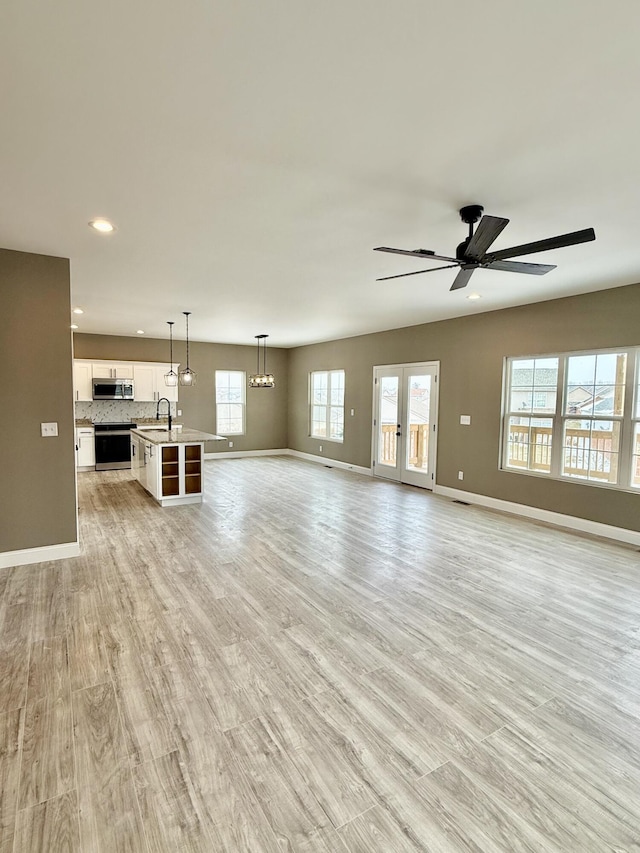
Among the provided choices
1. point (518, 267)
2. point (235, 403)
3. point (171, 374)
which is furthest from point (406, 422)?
point (518, 267)

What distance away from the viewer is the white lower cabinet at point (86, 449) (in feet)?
26.6

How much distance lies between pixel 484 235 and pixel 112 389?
301 inches

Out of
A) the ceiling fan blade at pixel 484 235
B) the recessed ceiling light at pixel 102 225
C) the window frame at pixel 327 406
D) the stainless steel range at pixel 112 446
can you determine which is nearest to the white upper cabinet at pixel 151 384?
the stainless steel range at pixel 112 446

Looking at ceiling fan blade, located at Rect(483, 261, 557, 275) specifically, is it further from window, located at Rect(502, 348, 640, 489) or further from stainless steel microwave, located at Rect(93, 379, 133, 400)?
stainless steel microwave, located at Rect(93, 379, 133, 400)

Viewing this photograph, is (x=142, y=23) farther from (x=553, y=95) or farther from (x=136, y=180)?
(x=553, y=95)

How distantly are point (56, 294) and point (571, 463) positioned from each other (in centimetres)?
572

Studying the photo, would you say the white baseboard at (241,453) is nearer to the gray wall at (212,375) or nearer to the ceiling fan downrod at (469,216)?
the gray wall at (212,375)

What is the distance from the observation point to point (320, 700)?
7.22 ft

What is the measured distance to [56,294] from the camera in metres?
3.81

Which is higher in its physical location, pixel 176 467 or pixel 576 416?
pixel 576 416

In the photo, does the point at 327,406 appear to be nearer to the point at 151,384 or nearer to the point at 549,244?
the point at 151,384

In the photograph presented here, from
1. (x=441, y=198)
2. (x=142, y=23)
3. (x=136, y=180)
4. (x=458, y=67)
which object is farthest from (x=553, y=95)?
(x=136, y=180)

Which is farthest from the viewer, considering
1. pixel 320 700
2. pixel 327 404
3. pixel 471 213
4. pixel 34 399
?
pixel 327 404

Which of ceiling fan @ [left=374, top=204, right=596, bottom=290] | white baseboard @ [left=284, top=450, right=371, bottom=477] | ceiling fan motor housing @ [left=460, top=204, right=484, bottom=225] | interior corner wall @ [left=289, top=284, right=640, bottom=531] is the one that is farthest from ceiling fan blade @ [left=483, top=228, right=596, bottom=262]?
white baseboard @ [left=284, top=450, right=371, bottom=477]
